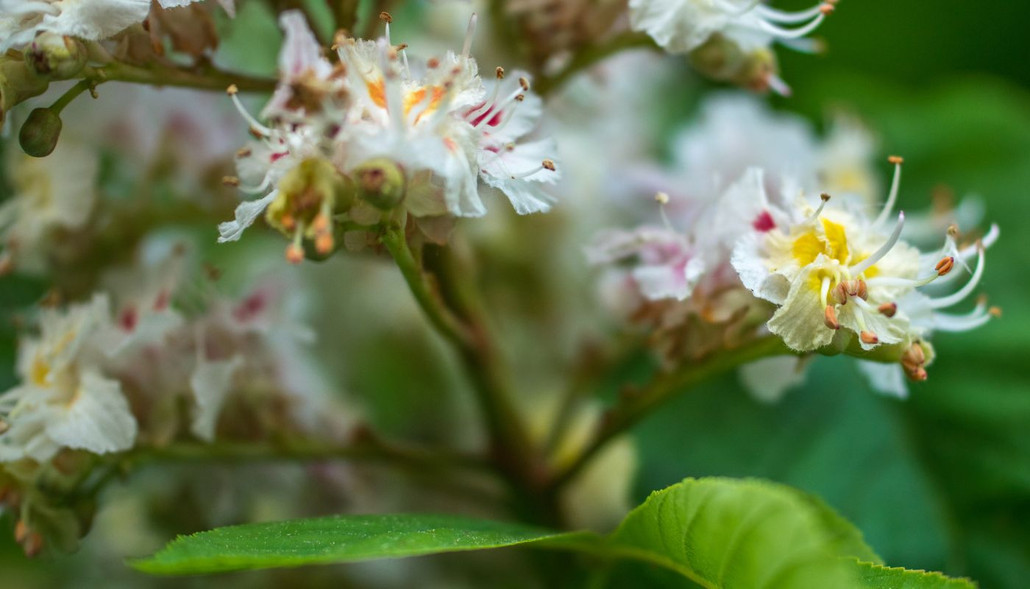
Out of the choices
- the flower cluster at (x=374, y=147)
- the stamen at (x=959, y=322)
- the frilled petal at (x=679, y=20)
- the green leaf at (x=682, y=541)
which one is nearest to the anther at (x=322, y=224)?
the flower cluster at (x=374, y=147)

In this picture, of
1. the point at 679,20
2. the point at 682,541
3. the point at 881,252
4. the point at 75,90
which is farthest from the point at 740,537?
the point at 75,90

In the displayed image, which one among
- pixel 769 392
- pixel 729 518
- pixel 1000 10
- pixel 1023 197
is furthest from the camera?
pixel 1000 10

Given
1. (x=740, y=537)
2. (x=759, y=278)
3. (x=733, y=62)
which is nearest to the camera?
(x=740, y=537)

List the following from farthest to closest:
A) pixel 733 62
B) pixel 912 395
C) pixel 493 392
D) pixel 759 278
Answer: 1. pixel 912 395
2. pixel 493 392
3. pixel 733 62
4. pixel 759 278

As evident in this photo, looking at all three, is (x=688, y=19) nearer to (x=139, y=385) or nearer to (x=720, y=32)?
(x=720, y=32)

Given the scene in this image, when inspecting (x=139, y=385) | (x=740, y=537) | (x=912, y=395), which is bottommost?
(x=912, y=395)

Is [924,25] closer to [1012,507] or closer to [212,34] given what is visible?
[1012,507]

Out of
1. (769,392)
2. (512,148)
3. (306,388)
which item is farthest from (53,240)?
(769,392)

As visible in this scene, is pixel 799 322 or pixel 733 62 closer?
pixel 799 322
